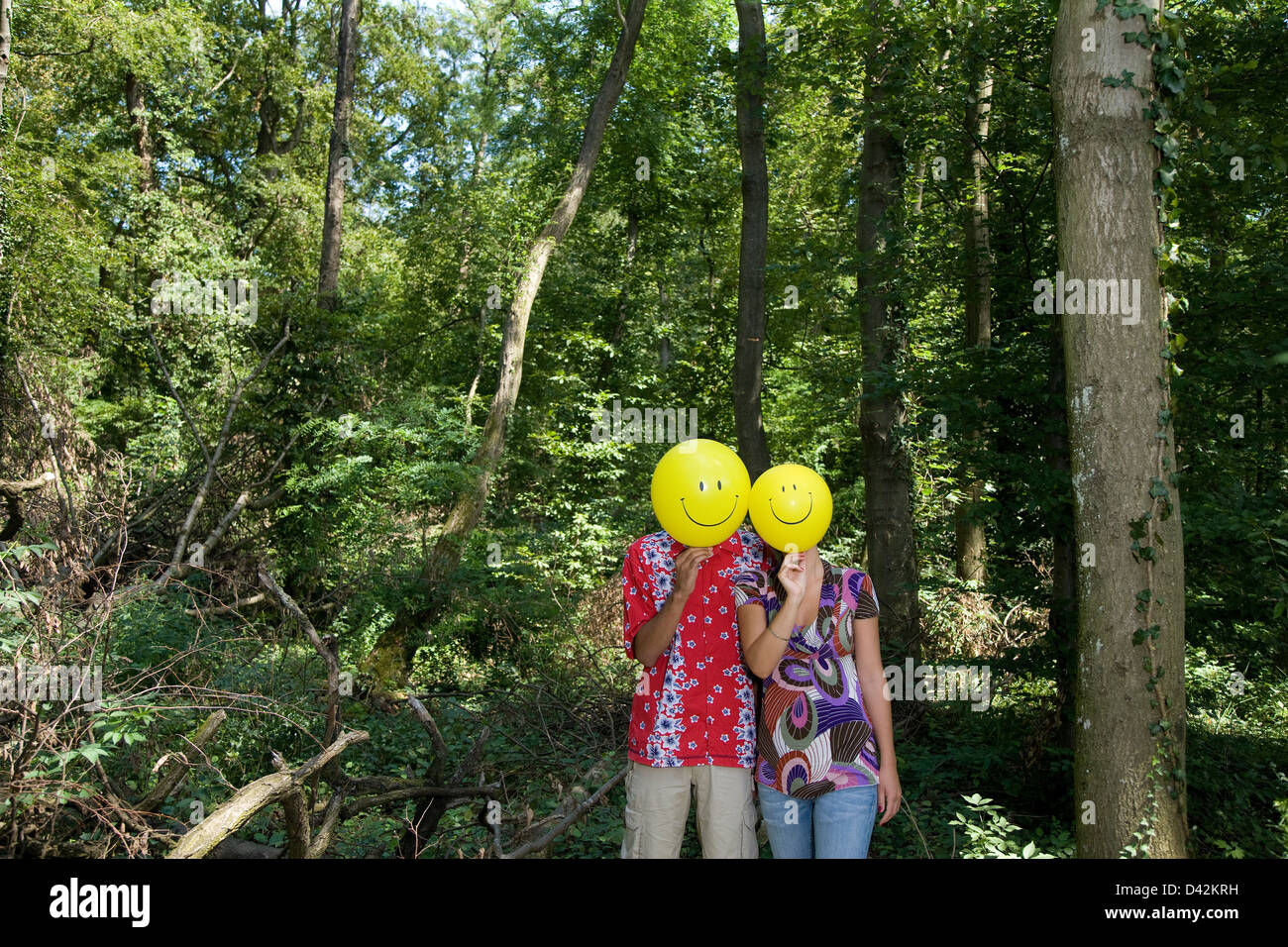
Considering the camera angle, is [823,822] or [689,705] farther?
[689,705]

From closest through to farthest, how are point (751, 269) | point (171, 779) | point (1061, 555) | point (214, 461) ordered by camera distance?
1. point (171, 779)
2. point (1061, 555)
3. point (751, 269)
4. point (214, 461)

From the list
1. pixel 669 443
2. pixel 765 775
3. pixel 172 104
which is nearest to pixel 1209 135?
pixel 765 775

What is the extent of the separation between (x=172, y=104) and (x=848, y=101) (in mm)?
18903

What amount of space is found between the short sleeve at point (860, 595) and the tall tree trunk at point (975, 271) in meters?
3.27

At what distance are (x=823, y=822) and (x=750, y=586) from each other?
2.64ft

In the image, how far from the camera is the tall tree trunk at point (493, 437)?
10453mm

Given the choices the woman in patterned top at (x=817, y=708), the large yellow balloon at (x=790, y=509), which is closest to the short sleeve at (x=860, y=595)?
the woman in patterned top at (x=817, y=708)

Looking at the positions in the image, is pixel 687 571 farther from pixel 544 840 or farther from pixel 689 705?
pixel 544 840

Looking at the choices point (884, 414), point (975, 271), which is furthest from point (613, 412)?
point (975, 271)

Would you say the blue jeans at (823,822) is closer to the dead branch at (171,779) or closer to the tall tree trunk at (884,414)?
the dead branch at (171,779)

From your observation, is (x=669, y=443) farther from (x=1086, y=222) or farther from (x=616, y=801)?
(x=1086, y=222)

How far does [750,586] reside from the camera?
3.17 meters

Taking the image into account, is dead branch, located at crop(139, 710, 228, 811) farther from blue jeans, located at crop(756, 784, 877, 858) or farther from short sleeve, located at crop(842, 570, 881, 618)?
short sleeve, located at crop(842, 570, 881, 618)

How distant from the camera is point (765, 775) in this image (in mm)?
3070
